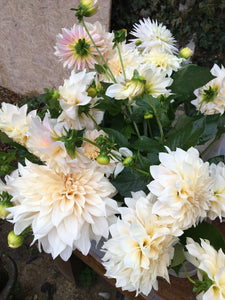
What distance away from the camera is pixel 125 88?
0.40 meters

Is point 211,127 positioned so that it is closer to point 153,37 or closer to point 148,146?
point 148,146

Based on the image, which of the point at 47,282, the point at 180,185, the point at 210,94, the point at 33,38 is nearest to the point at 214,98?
the point at 210,94

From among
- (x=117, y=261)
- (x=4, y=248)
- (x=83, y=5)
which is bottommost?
(x=4, y=248)

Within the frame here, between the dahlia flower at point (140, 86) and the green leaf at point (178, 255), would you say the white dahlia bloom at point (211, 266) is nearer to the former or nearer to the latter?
the green leaf at point (178, 255)

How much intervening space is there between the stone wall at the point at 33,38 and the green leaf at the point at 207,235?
1.13 metres

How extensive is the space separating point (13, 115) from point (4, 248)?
3.71 ft

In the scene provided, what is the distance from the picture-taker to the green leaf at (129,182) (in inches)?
16.9

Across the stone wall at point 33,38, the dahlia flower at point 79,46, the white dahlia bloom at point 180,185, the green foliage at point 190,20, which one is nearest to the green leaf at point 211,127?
the white dahlia bloom at point 180,185

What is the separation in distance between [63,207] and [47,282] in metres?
1.07

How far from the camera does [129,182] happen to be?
0.43 metres

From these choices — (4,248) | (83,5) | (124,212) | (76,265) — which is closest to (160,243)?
(124,212)

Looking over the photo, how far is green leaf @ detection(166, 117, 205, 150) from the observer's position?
15.5 inches

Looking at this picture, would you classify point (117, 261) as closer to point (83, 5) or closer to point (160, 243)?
point (160, 243)

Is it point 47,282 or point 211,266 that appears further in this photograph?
point 47,282
